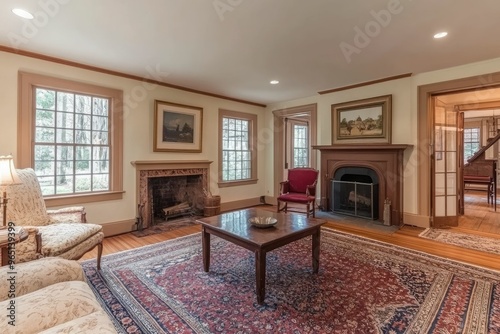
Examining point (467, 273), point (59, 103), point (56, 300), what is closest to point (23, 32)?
point (59, 103)

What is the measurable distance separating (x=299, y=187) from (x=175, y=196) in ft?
8.12

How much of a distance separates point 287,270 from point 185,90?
372 centimetres

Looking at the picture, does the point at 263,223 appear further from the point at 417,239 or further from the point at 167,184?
the point at 167,184

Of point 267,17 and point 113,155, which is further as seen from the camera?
point 113,155

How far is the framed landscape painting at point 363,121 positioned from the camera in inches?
171

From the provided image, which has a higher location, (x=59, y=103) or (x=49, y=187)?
(x=59, y=103)

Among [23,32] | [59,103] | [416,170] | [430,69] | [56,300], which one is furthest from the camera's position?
[416,170]

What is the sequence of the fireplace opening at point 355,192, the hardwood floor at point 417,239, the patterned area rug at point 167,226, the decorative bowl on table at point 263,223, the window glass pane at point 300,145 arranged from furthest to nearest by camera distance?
the window glass pane at point 300,145 → the fireplace opening at point 355,192 → the patterned area rug at point 167,226 → the hardwood floor at point 417,239 → the decorative bowl on table at point 263,223

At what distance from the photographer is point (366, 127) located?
4586mm

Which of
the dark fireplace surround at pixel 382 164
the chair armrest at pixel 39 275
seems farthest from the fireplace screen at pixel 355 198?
the chair armrest at pixel 39 275

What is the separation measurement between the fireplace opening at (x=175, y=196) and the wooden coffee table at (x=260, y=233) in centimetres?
228

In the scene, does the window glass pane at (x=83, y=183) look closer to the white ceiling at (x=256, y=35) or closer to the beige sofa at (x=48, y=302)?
the white ceiling at (x=256, y=35)

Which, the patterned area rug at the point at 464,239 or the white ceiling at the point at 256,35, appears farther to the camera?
the patterned area rug at the point at 464,239

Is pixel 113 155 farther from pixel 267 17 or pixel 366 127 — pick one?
pixel 366 127
